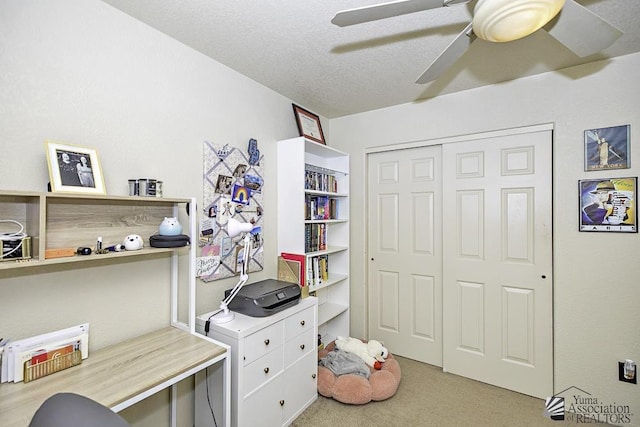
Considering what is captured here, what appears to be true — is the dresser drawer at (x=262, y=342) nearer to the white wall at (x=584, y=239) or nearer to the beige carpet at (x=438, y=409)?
the beige carpet at (x=438, y=409)

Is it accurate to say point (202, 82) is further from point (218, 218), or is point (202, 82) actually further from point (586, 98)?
point (586, 98)

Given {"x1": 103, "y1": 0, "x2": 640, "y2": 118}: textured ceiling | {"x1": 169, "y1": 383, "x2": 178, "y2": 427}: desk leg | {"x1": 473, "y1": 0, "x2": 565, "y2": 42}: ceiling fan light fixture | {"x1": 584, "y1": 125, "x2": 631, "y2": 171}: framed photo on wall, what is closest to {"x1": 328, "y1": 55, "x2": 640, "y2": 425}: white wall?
{"x1": 584, "y1": 125, "x2": 631, "y2": 171}: framed photo on wall

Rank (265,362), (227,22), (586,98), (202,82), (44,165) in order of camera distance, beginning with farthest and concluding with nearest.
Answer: (586,98) < (202,82) < (265,362) < (227,22) < (44,165)

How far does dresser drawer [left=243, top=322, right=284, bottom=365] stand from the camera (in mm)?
1676

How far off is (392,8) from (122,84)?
1.37 meters

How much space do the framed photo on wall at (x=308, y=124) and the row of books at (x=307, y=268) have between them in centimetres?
112

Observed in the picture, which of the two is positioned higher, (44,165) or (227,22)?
(227,22)

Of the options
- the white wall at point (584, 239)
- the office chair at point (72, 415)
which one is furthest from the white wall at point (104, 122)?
the white wall at point (584, 239)

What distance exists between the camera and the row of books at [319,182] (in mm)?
2633

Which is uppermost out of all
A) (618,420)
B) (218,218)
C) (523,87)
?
(523,87)

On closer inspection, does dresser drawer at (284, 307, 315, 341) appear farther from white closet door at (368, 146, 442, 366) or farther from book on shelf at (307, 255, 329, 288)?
white closet door at (368, 146, 442, 366)

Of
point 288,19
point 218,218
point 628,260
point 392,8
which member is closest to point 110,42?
point 288,19

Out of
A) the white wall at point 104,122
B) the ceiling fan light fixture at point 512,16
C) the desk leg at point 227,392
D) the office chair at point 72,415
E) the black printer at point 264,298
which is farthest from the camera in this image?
the black printer at point 264,298

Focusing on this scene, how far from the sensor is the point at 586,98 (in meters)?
2.10
